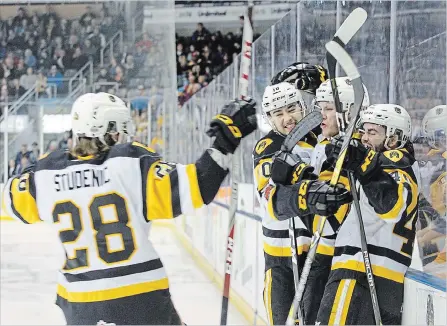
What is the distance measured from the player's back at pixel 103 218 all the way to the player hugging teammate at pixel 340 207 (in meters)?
0.32

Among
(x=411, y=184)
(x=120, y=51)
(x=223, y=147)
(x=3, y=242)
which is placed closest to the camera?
(x=223, y=147)

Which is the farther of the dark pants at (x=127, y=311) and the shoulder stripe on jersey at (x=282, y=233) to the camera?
the shoulder stripe on jersey at (x=282, y=233)

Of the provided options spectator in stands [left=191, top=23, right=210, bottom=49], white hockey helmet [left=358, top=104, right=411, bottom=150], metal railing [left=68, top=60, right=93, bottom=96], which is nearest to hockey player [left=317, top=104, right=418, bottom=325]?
white hockey helmet [left=358, top=104, right=411, bottom=150]

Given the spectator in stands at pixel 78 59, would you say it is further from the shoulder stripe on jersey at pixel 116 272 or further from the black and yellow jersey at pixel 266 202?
the shoulder stripe on jersey at pixel 116 272

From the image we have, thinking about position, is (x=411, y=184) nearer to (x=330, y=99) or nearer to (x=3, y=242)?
(x=330, y=99)

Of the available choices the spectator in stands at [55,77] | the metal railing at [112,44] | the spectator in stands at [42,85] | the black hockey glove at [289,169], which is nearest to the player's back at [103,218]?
the black hockey glove at [289,169]

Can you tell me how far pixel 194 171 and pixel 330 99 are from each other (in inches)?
22.3

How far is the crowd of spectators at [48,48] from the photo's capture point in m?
10.9

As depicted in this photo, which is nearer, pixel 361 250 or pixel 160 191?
→ pixel 160 191

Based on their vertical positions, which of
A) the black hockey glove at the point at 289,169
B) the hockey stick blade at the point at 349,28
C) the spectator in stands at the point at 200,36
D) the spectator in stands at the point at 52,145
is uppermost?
the spectator in stands at the point at 200,36

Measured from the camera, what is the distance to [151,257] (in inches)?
74.9

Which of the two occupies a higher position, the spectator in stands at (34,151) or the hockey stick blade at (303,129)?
the hockey stick blade at (303,129)

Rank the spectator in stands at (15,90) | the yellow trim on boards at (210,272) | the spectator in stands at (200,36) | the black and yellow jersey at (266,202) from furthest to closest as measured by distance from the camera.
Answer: the spectator in stands at (200,36) → the spectator in stands at (15,90) → the yellow trim on boards at (210,272) → the black and yellow jersey at (266,202)

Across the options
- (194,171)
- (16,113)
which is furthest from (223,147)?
(16,113)
